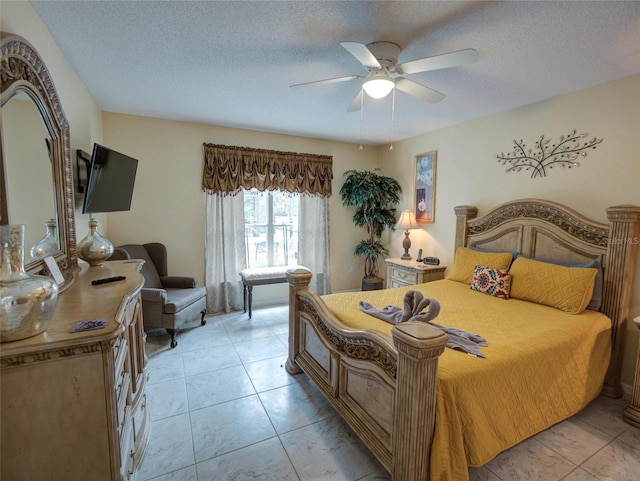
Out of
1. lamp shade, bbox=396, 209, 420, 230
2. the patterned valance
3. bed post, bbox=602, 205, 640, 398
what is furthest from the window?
bed post, bbox=602, 205, 640, 398

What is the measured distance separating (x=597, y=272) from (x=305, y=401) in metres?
2.51

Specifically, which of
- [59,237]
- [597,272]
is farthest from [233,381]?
[597,272]

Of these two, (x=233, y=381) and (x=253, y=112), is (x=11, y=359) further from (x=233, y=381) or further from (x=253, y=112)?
(x=253, y=112)

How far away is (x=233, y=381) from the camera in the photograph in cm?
261

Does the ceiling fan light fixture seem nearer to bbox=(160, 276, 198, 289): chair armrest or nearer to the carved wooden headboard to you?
the carved wooden headboard

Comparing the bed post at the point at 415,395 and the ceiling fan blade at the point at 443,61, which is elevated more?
the ceiling fan blade at the point at 443,61

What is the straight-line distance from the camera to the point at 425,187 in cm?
433

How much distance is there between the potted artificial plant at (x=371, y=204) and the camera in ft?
15.2

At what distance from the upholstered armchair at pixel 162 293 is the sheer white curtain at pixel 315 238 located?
1710 millimetres

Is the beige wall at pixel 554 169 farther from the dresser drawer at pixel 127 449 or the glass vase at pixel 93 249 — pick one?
the glass vase at pixel 93 249

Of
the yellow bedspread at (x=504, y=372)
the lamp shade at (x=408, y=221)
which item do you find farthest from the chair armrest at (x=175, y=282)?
the lamp shade at (x=408, y=221)

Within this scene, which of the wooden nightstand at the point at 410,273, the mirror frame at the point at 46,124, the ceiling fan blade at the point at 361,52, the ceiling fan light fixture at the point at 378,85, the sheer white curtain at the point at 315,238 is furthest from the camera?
the sheer white curtain at the point at 315,238

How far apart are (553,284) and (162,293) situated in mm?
3588

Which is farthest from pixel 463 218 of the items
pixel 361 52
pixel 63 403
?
pixel 63 403
